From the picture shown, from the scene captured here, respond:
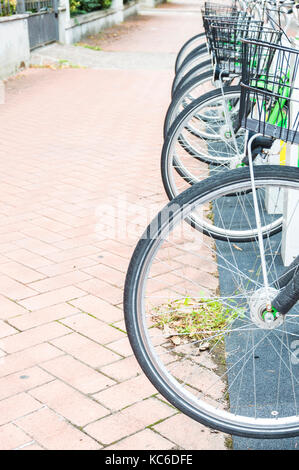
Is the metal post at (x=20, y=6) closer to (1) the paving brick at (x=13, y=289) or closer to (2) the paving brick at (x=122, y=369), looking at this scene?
(1) the paving brick at (x=13, y=289)

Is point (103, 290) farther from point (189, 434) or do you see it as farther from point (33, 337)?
point (189, 434)

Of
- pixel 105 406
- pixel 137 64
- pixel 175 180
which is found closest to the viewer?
pixel 105 406

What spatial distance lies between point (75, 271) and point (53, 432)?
4.85 ft

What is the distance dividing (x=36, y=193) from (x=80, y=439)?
3.03m

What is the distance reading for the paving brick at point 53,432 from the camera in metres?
2.39

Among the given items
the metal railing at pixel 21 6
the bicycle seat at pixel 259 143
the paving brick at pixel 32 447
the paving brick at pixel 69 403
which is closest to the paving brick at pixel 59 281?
the paving brick at pixel 69 403

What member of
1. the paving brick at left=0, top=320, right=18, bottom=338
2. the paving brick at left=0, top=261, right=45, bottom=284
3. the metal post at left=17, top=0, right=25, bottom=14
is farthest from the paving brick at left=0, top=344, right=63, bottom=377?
the metal post at left=17, top=0, right=25, bottom=14

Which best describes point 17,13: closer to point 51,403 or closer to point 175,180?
point 175,180

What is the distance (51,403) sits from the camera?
2643 mm

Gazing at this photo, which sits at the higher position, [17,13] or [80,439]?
[17,13]

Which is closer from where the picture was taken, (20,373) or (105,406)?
(105,406)

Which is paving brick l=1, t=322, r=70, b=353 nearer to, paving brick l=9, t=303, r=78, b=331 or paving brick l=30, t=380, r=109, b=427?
paving brick l=9, t=303, r=78, b=331

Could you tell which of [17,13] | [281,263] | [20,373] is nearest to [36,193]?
[281,263]
